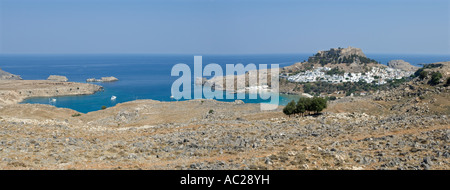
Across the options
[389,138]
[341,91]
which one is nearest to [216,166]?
[389,138]

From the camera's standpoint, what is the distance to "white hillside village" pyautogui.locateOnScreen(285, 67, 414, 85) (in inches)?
5861

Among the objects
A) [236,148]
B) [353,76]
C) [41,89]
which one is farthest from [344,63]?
[236,148]

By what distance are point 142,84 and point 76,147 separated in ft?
513

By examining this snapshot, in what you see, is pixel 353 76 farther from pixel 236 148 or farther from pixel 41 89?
pixel 236 148

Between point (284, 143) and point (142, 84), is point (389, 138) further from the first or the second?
point (142, 84)

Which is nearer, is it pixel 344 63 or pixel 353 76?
pixel 353 76

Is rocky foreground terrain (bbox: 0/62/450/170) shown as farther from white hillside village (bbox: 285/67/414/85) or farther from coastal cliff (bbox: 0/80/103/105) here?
white hillside village (bbox: 285/67/414/85)

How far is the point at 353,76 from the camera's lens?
154m

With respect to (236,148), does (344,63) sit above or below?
above

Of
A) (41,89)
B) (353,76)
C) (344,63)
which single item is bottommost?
(41,89)

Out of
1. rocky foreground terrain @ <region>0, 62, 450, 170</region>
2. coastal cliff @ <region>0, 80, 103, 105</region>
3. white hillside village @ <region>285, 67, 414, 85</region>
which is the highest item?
rocky foreground terrain @ <region>0, 62, 450, 170</region>

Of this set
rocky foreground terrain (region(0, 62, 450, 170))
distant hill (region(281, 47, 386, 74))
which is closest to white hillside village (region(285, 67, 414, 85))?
distant hill (region(281, 47, 386, 74))

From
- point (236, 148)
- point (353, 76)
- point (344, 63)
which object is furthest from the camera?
point (344, 63)
